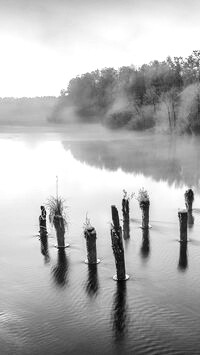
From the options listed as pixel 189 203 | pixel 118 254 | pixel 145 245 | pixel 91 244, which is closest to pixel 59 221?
pixel 91 244

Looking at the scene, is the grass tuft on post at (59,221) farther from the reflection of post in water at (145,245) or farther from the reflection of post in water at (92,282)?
the reflection of post in water at (145,245)

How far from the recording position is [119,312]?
634 inches

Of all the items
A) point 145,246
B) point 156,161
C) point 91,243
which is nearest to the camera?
point 91,243

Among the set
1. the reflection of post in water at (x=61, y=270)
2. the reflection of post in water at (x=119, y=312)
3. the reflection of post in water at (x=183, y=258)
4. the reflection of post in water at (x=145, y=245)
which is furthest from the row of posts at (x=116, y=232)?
the reflection of post in water at (x=61, y=270)

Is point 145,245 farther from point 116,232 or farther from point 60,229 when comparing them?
point 116,232

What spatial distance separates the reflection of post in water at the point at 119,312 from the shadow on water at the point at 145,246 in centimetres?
371

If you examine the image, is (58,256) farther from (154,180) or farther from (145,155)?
(145,155)

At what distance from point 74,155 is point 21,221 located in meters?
44.2

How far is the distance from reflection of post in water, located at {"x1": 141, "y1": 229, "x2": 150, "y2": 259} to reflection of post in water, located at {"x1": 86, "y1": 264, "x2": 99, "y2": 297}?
306cm

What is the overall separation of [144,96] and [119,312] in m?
106

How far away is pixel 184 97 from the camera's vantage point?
104 m

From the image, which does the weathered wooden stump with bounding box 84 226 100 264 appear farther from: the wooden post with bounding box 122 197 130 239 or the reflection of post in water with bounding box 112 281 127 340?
the wooden post with bounding box 122 197 130 239

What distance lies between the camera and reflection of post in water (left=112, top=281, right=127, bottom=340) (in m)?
14.9

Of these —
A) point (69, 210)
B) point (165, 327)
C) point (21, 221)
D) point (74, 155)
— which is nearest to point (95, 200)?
point (69, 210)
